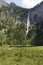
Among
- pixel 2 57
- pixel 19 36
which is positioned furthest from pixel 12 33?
pixel 2 57

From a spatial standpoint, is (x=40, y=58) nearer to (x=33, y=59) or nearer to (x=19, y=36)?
(x=33, y=59)

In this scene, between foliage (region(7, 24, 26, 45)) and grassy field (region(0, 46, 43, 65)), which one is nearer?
grassy field (region(0, 46, 43, 65))

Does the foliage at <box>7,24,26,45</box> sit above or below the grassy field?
below

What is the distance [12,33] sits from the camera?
9125cm

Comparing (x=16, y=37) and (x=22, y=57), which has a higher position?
(x=22, y=57)

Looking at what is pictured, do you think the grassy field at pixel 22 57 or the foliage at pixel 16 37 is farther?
the foliage at pixel 16 37

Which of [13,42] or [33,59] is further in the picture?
[13,42]

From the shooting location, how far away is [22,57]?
24.1 m

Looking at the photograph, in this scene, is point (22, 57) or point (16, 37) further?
point (16, 37)

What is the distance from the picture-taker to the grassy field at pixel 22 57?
22.4m

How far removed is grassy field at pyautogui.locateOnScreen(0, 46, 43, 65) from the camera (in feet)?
73.6

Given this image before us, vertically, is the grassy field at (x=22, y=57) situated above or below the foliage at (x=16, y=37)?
above

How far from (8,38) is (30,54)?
63855mm

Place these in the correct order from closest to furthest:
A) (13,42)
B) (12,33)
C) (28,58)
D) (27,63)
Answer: (27,63) < (28,58) < (13,42) < (12,33)
